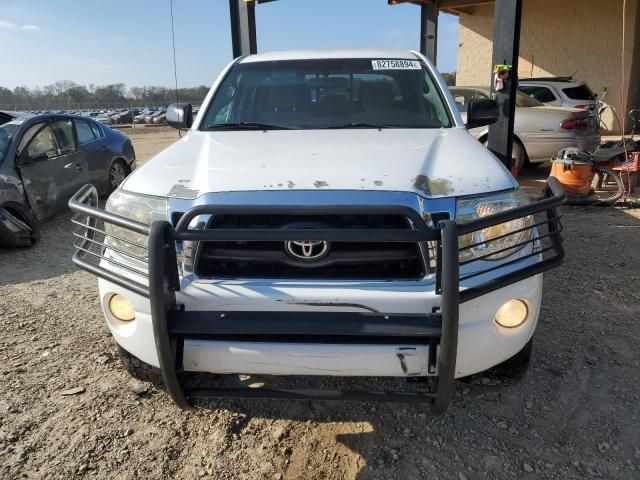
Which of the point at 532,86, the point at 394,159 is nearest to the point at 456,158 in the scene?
the point at 394,159

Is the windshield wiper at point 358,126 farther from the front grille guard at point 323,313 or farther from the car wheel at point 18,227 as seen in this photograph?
the car wheel at point 18,227

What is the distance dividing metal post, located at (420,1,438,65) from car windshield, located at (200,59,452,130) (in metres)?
11.3

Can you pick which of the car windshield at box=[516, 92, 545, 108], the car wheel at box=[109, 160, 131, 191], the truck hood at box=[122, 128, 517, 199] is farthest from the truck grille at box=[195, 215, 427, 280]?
the car windshield at box=[516, 92, 545, 108]

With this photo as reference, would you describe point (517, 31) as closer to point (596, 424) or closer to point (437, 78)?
point (437, 78)

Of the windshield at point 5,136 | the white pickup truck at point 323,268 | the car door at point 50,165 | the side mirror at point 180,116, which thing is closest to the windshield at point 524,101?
the side mirror at point 180,116

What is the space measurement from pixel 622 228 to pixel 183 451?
5.61 metres

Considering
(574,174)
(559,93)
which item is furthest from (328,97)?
(559,93)

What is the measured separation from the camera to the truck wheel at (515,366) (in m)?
2.61

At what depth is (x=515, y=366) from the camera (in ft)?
8.63

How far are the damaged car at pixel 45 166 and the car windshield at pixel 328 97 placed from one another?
10.6 ft

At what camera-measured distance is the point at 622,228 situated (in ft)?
20.0

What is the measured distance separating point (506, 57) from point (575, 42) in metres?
11.8

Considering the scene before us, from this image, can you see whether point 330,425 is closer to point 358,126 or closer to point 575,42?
point 358,126

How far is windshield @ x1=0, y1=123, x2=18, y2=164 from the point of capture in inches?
229
